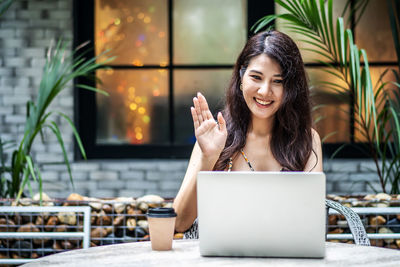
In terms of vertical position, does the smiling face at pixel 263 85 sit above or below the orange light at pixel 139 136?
above

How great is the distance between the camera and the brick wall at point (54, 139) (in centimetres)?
351

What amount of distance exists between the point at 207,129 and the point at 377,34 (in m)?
2.40

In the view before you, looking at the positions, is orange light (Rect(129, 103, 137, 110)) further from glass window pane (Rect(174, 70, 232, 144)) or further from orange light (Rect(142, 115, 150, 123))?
→ glass window pane (Rect(174, 70, 232, 144))

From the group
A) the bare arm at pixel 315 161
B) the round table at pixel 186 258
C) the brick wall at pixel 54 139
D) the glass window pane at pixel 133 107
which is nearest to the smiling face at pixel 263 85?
the bare arm at pixel 315 161

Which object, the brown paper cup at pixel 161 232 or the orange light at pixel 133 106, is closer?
the brown paper cup at pixel 161 232

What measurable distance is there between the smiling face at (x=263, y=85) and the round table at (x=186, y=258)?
617 mm

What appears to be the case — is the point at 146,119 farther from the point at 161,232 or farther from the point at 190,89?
the point at 161,232

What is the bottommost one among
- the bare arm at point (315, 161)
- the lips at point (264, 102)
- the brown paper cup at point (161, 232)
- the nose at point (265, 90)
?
the brown paper cup at point (161, 232)

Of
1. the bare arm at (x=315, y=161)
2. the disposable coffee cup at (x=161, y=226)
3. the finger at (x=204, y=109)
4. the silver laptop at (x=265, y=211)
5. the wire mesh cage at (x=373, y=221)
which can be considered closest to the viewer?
the silver laptop at (x=265, y=211)

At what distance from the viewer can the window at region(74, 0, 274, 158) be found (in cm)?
362

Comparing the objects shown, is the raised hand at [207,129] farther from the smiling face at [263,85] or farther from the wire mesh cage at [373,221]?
the wire mesh cage at [373,221]

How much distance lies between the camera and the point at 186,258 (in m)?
1.27

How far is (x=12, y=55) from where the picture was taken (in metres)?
3.55

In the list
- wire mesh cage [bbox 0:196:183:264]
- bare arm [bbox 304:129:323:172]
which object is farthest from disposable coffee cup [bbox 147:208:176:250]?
wire mesh cage [bbox 0:196:183:264]
